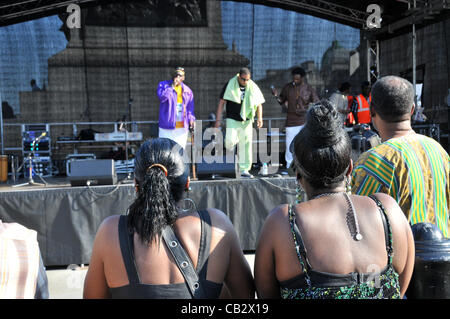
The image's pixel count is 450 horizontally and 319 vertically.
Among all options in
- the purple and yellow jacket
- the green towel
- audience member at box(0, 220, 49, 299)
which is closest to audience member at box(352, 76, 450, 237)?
audience member at box(0, 220, 49, 299)

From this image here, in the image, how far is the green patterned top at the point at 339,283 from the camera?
1272mm

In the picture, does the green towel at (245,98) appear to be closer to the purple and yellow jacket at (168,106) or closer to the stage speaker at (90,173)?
the purple and yellow jacket at (168,106)

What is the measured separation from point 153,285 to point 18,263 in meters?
0.40

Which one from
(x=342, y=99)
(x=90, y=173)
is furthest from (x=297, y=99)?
(x=90, y=173)

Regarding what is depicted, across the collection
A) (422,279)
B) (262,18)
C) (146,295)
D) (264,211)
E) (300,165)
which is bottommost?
(264,211)

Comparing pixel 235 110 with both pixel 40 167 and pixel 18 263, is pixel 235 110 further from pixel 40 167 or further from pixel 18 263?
pixel 18 263

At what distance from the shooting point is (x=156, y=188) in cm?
149

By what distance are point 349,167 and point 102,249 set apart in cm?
83

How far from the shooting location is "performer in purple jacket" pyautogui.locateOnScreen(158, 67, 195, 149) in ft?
20.2

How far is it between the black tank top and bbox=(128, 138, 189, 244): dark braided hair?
5cm

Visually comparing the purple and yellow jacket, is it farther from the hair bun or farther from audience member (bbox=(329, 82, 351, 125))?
the hair bun

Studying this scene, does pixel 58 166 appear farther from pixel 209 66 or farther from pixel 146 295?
pixel 146 295

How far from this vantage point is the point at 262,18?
9906 millimetres
